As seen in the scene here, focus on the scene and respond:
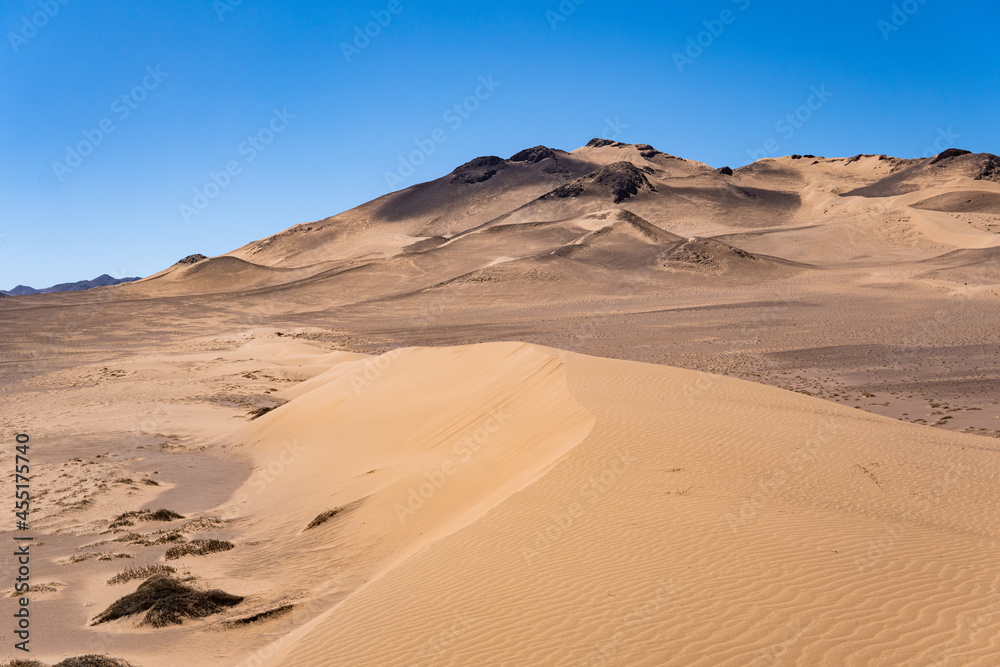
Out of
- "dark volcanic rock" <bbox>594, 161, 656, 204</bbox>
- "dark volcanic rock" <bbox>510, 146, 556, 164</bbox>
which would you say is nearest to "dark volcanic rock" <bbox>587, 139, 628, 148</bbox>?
"dark volcanic rock" <bbox>510, 146, 556, 164</bbox>

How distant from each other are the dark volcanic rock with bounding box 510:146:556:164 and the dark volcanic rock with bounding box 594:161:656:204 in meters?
34.5

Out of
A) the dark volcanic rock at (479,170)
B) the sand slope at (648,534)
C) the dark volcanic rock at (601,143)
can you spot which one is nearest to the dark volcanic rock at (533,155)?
the dark volcanic rock at (479,170)

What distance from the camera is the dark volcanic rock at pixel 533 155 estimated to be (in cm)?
14875

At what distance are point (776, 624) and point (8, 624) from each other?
6887 mm

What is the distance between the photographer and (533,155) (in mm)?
149875

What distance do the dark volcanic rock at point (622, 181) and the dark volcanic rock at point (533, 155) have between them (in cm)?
3452

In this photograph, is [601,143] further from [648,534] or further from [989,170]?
[648,534]

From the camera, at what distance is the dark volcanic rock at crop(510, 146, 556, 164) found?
148750 mm

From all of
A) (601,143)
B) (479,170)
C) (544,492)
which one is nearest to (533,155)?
(479,170)

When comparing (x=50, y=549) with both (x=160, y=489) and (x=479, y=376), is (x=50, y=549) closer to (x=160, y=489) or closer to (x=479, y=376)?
(x=160, y=489)

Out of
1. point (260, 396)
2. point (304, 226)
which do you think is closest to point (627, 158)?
point (304, 226)

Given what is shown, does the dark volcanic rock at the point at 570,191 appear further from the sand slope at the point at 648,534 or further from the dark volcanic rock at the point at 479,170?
the sand slope at the point at 648,534

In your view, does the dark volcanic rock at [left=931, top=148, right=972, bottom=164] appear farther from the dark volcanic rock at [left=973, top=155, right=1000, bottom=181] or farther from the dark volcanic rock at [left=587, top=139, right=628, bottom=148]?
the dark volcanic rock at [left=587, top=139, right=628, bottom=148]

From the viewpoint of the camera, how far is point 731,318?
1543 inches
